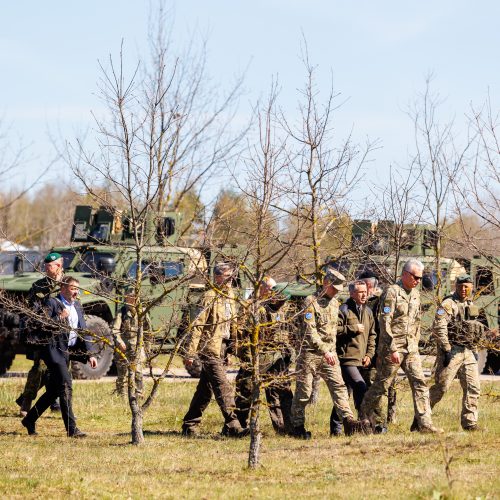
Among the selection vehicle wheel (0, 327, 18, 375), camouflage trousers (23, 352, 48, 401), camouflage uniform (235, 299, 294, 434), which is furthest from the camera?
vehicle wheel (0, 327, 18, 375)

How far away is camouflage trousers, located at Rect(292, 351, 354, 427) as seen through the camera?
1255cm

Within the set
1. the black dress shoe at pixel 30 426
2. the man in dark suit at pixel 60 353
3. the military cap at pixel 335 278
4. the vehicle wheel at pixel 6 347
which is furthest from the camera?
the vehicle wheel at pixel 6 347

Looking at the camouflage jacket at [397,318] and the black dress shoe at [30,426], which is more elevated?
the camouflage jacket at [397,318]

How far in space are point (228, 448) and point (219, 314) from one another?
1482mm

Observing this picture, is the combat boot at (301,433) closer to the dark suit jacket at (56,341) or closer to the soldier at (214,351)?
the soldier at (214,351)

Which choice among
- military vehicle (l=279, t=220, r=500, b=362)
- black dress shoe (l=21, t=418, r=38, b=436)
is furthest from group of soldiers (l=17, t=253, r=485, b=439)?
military vehicle (l=279, t=220, r=500, b=362)

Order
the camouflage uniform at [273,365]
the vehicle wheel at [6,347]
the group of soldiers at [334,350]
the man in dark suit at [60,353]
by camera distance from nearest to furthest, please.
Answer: the camouflage uniform at [273,365] → the group of soldiers at [334,350] → the man in dark suit at [60,353] → the vehicle wheel at [6,347]

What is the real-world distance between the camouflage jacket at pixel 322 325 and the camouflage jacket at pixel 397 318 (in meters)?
0.52

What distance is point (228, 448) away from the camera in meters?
12.1

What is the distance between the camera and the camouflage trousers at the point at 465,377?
13172 millimetres

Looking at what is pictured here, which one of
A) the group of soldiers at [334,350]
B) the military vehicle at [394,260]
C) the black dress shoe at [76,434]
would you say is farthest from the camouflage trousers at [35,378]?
the military vehicle at [394,260]

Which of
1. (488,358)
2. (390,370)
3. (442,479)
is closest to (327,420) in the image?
(390,370)

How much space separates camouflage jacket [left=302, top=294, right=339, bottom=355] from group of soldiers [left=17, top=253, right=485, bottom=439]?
0.01 meters

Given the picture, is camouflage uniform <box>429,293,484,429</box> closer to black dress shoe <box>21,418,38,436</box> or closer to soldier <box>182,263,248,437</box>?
soldier <box>182,263,248,437</box>
